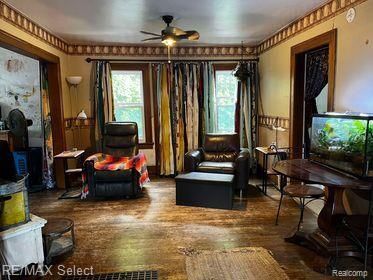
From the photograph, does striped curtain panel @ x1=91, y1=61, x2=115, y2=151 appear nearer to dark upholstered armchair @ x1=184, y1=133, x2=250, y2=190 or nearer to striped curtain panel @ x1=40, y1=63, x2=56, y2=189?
striped curtain panel @ x1=40, y1=63, x2=56, y2=189

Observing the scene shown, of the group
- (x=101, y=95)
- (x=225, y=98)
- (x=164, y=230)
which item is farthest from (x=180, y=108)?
(x=164, y=230)

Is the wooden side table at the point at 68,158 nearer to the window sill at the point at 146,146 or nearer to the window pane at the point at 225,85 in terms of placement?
the window sill at the point at 146,146

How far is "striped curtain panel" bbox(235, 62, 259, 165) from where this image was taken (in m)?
5.24

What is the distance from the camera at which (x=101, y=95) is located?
5051 millimetres

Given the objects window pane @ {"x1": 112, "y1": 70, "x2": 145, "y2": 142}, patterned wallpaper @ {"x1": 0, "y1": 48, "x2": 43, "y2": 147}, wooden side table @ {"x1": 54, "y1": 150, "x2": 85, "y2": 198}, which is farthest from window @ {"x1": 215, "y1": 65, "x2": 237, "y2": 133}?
patterned wallpaper @ {"x1": 0, "y1": 48, "x2": 43, "y2": 147}

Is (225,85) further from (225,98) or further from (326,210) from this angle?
(326,210)

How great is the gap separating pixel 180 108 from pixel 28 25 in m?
2.68

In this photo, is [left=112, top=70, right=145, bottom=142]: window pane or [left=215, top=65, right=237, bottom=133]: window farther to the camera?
[left=215, top=65, right=237, bottom=133]: window

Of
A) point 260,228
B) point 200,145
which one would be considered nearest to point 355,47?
point 260,228

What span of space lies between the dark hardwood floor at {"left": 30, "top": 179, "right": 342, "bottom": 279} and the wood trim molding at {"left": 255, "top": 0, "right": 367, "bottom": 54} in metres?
2.25

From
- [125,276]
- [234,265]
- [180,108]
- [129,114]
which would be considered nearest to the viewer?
[125,276]

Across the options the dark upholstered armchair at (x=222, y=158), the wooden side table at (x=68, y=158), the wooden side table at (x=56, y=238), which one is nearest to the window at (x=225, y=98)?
the dark upholstered armchair at (x=222, y=158)

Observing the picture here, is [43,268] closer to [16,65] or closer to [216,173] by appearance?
[216,173]

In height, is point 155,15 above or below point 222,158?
above
